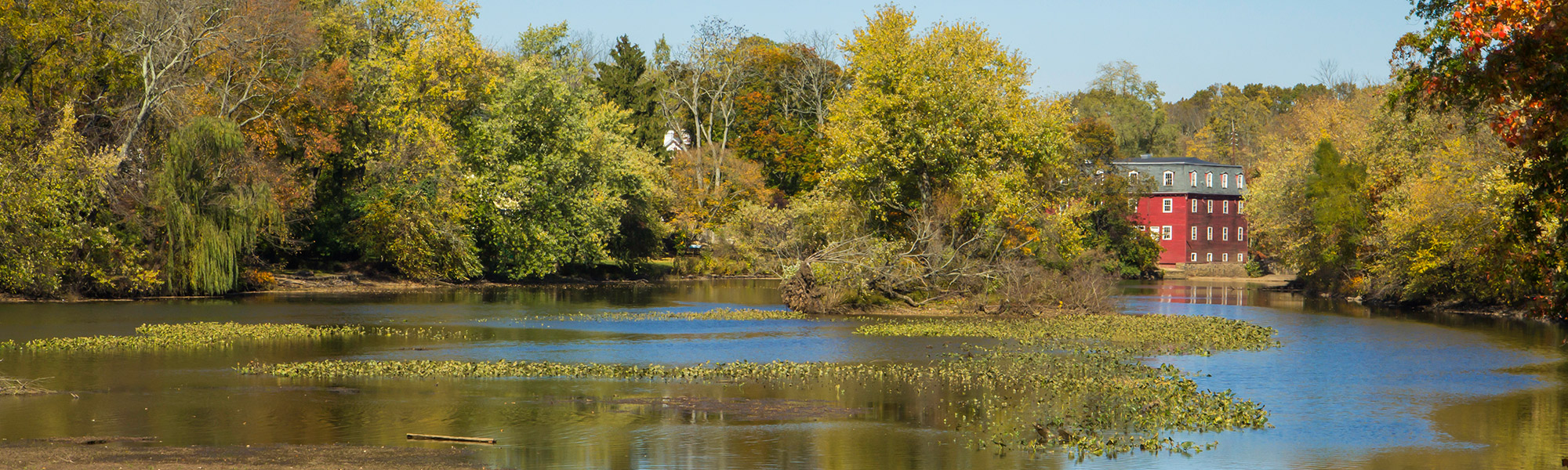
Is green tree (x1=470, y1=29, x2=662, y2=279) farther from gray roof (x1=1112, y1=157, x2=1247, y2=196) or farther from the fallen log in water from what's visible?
gray roof (x1=1112, y1=157, x2=1247, y2=196)

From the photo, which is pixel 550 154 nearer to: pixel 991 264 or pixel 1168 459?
pixel 991 264

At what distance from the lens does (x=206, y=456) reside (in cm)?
1486

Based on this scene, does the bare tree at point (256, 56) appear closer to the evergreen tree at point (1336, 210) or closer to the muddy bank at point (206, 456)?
the muddy bank at point (206, 456)

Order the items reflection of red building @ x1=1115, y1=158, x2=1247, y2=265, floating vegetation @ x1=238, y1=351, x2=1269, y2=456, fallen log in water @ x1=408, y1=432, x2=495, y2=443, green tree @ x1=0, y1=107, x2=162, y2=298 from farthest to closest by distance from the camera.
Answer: reflection of red building @ x1=1115, y1=158, x2=1247, y2=265
green tree @ x1=0, y1=107, x2=162, y2=298
floating vegetation @ x1=238, y1=351, x2=1269, y2=456
fallen log in water @ x1=408, y1=432, x2=495, y2=443

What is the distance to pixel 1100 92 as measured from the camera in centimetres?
12356

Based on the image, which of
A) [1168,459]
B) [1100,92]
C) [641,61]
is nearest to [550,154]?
[641,61]

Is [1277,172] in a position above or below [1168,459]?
above

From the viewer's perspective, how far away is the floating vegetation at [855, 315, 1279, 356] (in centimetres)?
3200

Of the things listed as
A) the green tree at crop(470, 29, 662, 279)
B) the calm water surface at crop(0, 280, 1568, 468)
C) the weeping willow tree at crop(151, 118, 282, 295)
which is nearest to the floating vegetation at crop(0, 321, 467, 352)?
the calm water surface at crop(0, 280, 1568, 468)

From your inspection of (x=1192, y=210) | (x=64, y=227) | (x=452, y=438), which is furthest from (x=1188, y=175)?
(x=452, y=438)

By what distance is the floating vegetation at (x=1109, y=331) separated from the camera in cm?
3200

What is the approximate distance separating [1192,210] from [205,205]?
77.8 meters

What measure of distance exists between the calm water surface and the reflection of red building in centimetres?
6221

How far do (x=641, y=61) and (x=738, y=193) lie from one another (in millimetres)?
14509
